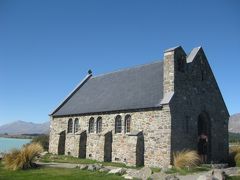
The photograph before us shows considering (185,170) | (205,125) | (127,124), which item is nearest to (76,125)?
(127,124)

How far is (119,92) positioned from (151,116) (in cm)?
674

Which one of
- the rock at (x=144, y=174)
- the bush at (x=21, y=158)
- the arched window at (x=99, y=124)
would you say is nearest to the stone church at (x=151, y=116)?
the arched window at (x=99, y=124)

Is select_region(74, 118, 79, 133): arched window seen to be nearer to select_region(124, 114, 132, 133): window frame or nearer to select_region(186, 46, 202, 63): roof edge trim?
select_region(124, 114, 132, 133): window frame

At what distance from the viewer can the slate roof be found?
90.1 ft

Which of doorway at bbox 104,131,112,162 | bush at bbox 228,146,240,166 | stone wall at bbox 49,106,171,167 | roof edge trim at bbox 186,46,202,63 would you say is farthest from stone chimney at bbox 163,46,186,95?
bush at bbox 228,146,240,166

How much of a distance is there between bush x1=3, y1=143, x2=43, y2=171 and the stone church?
8.18 m

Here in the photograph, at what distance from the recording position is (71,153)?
34.0 m

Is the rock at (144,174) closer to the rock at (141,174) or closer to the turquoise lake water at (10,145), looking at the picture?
the rock at (141,174)

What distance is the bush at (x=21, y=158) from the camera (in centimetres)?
2117

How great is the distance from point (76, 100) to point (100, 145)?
9885 millimetres

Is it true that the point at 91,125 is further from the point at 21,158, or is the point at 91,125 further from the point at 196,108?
the point at 21,158

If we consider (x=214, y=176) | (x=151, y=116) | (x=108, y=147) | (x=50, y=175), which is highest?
(x=151, y=116)

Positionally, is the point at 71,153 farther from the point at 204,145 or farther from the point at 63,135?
the point at 204,145

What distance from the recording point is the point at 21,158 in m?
21.4
